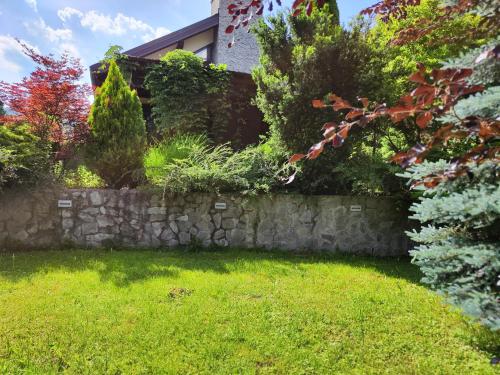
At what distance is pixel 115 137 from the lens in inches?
254

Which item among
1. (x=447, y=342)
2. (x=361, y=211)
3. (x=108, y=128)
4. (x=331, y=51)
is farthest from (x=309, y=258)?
(x=108, y=128)

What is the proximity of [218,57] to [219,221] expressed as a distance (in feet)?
27.9

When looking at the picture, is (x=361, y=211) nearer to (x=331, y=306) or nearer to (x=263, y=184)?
(x=263, y=184)

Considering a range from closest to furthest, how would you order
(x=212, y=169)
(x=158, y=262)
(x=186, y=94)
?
(x=158, y=262) < (x=212, y=169) < (x=186, y=94)

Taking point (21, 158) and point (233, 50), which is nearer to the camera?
point (21, 158)

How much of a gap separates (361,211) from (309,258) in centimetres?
139

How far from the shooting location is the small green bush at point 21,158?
17.2ft

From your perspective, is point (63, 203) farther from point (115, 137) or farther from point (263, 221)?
point (263, 221)

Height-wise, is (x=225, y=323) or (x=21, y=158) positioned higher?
(x=21, y=158)

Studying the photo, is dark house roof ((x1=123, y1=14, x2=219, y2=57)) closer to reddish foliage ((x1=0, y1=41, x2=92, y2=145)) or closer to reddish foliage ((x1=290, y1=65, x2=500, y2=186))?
reddish foliage ((x1=0, y1=41, x2=92, y2=145))

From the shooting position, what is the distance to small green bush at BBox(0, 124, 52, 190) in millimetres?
5246

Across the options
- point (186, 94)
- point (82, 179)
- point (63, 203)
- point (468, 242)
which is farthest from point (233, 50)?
point (468, 242)

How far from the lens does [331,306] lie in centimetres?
365

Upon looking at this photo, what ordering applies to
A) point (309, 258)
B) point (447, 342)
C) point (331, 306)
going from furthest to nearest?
point (309, 258) < point (331, 306) < point (447, 342)
